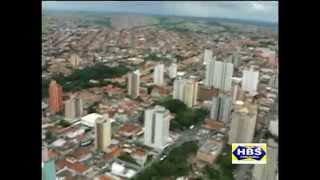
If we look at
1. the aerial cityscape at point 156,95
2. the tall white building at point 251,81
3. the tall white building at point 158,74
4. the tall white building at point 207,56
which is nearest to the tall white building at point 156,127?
the aerial cityscape at point 156,95

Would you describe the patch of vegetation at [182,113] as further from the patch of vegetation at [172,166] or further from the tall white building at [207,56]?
the tall white building at [207,56]

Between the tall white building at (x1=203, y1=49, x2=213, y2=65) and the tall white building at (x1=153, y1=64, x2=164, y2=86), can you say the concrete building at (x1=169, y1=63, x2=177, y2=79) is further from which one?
the tall white building at (x1=203, y1=49, x2=213, y2=65)

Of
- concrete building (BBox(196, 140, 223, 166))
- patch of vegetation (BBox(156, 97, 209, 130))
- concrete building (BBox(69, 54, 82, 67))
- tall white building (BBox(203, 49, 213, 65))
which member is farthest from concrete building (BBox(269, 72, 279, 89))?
concrete building (BBox(69, 54, 82, 67))

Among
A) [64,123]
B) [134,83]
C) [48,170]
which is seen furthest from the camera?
[134,83]

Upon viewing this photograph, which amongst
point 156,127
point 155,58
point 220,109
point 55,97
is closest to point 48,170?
point 55,97

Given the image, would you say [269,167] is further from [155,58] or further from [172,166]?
[155,58]

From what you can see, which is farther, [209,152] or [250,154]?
Result: [209,152]
